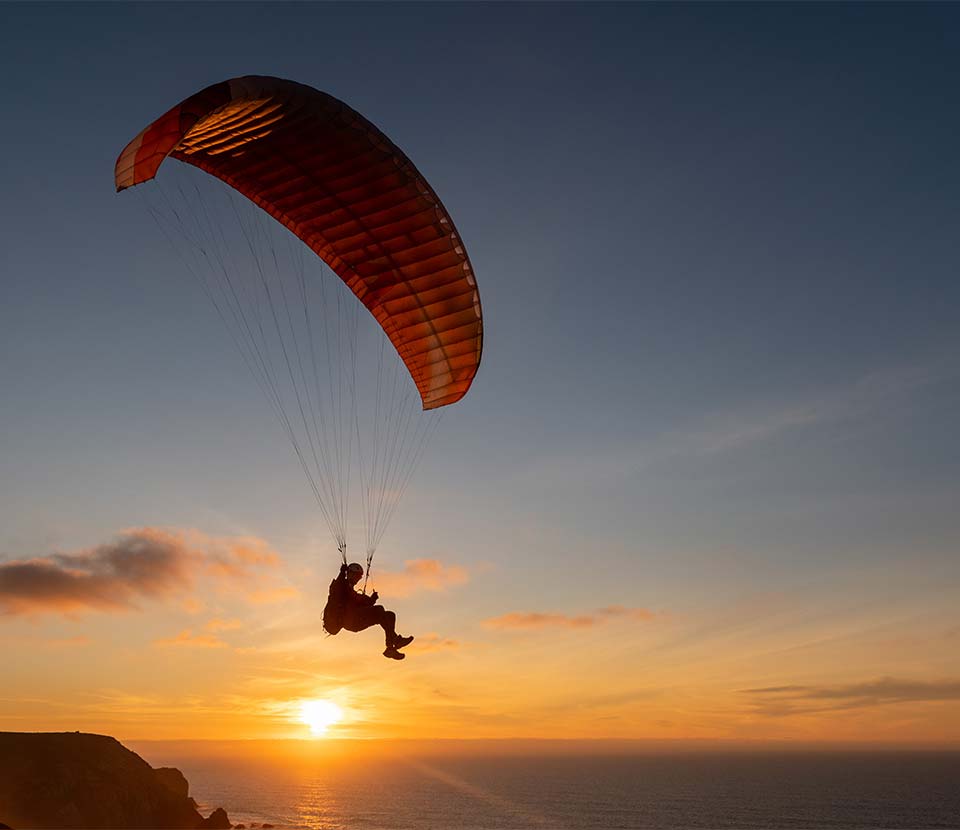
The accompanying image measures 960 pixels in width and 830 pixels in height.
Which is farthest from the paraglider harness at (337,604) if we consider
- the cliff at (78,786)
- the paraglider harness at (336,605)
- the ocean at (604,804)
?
the ocean at (604,804)

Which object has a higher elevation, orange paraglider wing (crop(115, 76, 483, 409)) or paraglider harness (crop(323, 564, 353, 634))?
orange paraglider wing (crop(115, 76, 483, 409))

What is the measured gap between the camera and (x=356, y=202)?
15.2 m

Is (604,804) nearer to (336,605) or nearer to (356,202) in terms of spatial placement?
(336,605)

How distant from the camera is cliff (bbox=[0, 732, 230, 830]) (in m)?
57.2

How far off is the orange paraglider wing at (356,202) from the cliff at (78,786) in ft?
185

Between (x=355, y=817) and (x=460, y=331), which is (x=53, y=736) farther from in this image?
(x=355, y=817)

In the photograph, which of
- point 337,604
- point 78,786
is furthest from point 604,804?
point 337,604

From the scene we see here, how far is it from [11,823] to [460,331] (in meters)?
58.1

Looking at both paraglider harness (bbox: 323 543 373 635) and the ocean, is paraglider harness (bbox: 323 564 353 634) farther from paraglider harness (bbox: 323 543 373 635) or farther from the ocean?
the ocean

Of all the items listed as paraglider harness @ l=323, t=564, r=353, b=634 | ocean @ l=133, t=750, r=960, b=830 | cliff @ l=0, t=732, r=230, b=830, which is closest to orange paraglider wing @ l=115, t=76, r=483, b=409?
paraglider harness @ l=323, t=564, r=353, b=634

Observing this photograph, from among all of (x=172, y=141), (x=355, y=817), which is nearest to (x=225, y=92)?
(x=172, y=141)

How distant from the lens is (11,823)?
2192 inches

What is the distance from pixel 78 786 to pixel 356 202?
202 feet

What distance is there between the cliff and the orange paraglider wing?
185 feet
